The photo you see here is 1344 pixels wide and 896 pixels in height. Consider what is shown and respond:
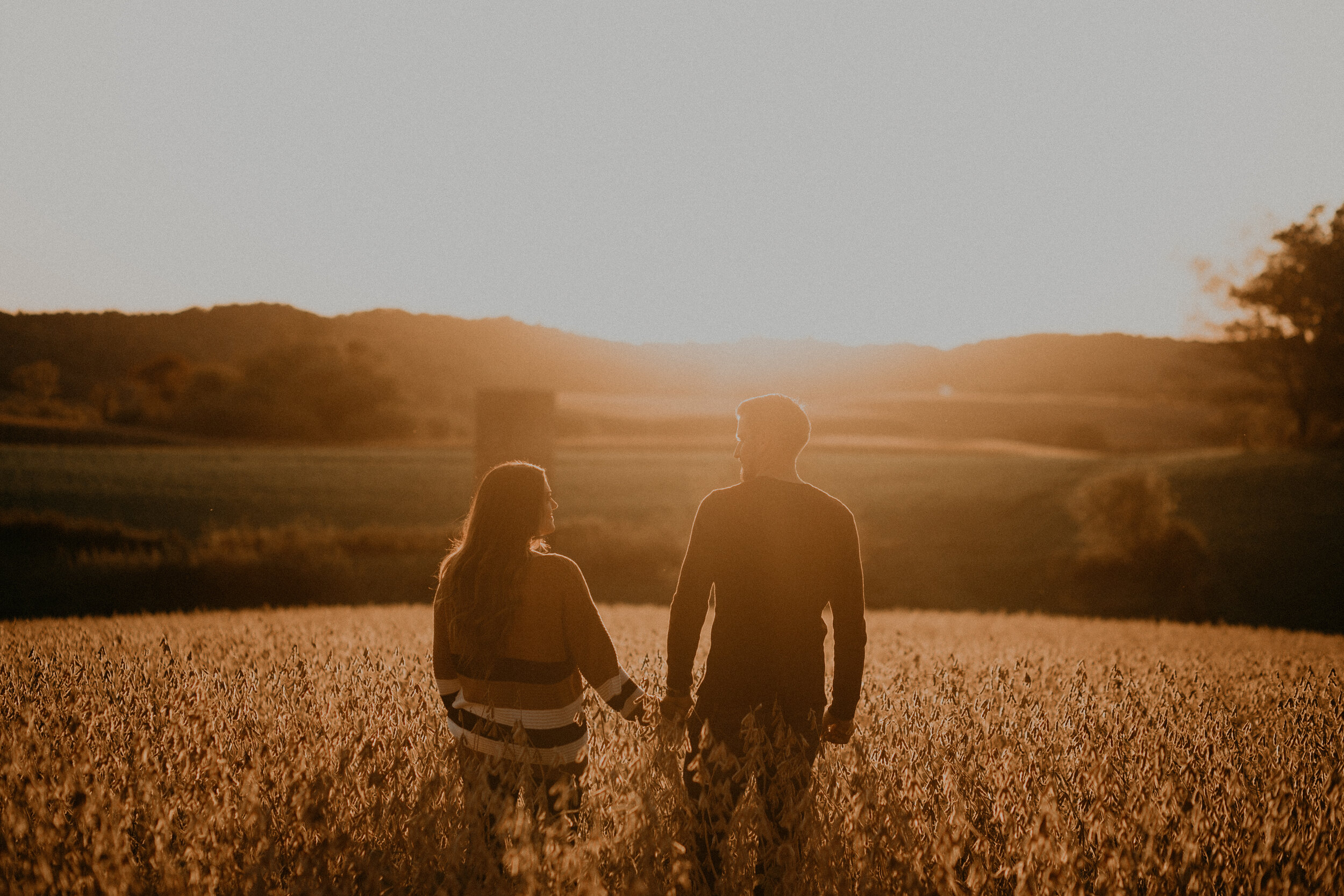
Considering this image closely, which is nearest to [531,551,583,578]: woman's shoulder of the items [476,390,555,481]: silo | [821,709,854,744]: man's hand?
[821,709,854,744]: man's hand

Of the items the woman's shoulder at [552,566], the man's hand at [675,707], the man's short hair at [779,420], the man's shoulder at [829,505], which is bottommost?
the man's hand at [675,707]

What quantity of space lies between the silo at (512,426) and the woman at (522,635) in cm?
690

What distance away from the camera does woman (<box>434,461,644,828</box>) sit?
318 centimetres

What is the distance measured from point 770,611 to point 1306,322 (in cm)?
4326

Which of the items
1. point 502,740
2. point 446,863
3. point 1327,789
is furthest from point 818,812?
point 1327,789

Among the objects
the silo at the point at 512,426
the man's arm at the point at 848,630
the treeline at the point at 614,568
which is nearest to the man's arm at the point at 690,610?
the man's arm at the point at 848,630

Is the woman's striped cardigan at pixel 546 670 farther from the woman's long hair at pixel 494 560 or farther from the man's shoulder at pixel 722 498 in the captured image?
the man's shoulder at pixel 722 498

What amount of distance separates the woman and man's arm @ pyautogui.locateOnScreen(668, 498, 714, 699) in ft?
0.57

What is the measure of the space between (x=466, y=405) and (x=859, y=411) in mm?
32120

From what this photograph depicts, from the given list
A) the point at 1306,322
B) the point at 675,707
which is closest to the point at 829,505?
the point at 675,707

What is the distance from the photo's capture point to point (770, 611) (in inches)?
130

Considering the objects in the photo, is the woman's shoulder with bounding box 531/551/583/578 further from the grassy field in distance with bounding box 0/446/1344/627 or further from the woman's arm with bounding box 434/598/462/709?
the grassy field in distance with bounding box 0/446/1344/627

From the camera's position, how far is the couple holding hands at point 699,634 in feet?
10.5

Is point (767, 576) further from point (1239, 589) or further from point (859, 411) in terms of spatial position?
point (859, 411)
